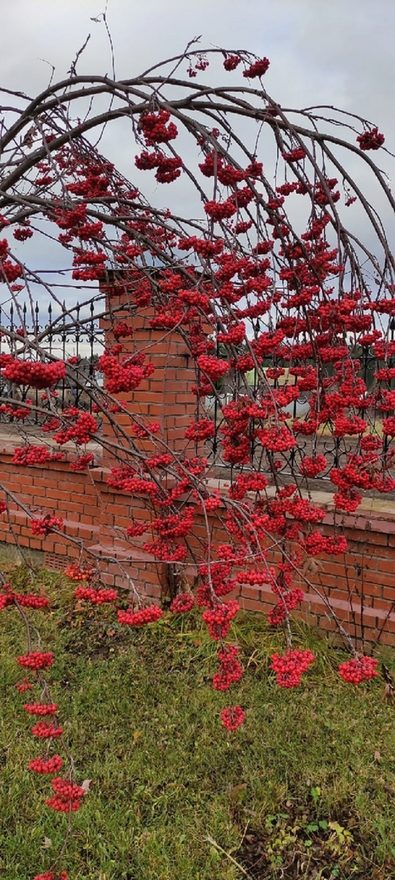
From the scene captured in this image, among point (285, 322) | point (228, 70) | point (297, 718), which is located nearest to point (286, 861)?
point (297, 718)

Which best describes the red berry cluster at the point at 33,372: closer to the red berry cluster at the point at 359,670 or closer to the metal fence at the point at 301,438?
the metal fence at the point at 301,438

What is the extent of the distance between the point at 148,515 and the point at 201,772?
1.63 meters

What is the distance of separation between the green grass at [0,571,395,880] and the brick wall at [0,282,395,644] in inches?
9.5

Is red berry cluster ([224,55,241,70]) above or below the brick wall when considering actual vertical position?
above

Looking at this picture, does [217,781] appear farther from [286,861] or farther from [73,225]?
[73,225]

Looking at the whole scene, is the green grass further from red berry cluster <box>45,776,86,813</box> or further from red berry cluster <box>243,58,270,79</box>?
Result: red berry cluster <box>243,58,270,79</box>

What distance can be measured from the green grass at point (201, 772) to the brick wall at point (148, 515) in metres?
0.24

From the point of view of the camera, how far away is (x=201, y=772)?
8.28ft

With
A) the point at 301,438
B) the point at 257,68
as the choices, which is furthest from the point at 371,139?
the point at 301,438

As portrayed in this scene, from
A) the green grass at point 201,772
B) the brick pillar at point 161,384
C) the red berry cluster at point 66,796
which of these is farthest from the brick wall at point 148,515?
the red berry cluster at point 66,796

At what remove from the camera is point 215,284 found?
6.79 feet

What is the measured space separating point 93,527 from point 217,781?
218 cm

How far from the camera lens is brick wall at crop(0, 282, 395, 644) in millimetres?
3248

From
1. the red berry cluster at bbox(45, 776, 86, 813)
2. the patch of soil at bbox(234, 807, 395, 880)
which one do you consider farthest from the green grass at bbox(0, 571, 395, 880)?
the red berry cluster at bbox(45, 776, 86, 813)
